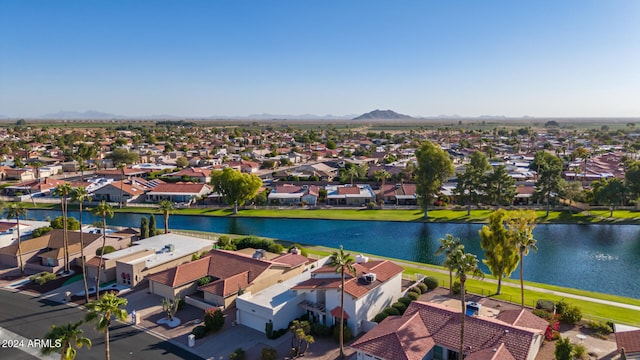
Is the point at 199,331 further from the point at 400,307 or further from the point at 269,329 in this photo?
the point at 400,307

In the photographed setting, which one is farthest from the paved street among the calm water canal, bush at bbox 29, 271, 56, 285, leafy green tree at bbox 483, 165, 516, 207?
leafy green tree at bbox 483, 165, 516, 207

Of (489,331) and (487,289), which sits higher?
(489,331)

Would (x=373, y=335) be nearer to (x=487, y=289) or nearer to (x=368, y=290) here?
(x=368, y=290)

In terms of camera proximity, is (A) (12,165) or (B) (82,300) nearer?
(B) (82,300)

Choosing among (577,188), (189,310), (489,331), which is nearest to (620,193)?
(577,188)

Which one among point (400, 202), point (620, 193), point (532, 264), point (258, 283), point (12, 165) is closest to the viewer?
point (258, 283)

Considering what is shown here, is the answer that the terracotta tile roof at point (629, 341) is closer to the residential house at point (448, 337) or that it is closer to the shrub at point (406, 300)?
the residential house at point (448, 337)

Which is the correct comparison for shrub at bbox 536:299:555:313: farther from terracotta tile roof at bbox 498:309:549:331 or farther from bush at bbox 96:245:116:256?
bush at bbox 96:245:116:256

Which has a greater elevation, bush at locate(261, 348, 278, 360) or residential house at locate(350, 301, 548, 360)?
residential house at locate(350, 301, 548, 360)
